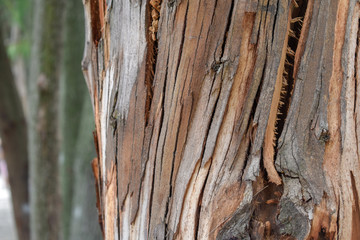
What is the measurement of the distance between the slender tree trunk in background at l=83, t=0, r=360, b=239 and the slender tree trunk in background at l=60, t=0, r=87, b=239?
2790 mm

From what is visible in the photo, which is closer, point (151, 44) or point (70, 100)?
point (151, 44)

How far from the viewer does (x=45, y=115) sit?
136 inches

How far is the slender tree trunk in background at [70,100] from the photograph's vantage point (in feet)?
11.7

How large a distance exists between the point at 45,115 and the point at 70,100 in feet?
0.96

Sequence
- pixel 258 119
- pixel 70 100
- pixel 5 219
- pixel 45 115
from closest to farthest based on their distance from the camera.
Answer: pixel 258 119 → pixel 45 115 → pixel 70 100 → pixel 5 219

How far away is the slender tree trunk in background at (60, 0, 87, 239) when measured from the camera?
358 centimetres

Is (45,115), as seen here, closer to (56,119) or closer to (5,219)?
(56,119)

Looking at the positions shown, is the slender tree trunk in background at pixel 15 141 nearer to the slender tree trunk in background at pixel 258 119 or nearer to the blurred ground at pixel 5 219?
the blurred ground at pixel 5 219

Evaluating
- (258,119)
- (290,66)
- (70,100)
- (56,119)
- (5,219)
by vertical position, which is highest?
(290,66)

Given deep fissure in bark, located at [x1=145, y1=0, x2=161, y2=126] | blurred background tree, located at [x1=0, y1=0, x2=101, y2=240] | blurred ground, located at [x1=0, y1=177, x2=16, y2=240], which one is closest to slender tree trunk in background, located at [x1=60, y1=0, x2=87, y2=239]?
blurred background tree, located at [x1=0, y1=0, x2=101, y2=240]

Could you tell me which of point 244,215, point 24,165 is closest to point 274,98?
point 244,215

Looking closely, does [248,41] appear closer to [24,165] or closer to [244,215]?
[244,215]

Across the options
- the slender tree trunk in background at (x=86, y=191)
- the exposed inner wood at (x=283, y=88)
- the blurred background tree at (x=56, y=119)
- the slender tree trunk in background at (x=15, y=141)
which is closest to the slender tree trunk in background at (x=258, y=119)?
the exposed inner wood at (x=283, y=88)

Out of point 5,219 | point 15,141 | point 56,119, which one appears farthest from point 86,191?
point 5,219
